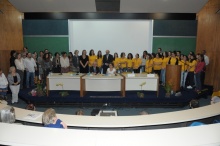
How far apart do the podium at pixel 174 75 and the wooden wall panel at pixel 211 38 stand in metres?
1.95

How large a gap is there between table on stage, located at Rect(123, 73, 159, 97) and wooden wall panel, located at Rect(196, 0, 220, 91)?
2811mm

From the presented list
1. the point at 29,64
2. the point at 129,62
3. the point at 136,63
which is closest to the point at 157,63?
the point at 136,63

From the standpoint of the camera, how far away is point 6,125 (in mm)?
2070

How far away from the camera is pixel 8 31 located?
891 cm

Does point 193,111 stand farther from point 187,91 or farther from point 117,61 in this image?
point 117,61

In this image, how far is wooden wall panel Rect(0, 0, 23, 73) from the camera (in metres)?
8.33

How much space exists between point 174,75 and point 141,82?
119 cm

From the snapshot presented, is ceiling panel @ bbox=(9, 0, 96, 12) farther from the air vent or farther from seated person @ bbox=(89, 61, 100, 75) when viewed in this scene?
seated person @ bbox=(89, 61, 100, 75)

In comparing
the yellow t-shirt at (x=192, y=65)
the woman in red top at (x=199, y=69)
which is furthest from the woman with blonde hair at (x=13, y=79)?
the woman in red top at (x=199, y=69)

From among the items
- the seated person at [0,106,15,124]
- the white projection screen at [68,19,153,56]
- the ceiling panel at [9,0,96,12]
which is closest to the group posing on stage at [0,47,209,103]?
the white projection screen at [68,19,153,56]

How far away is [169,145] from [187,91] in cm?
618

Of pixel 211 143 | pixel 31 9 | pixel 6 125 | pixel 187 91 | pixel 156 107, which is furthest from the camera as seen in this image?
pixel 31 9

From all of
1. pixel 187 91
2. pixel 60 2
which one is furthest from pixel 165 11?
pixel 60 2

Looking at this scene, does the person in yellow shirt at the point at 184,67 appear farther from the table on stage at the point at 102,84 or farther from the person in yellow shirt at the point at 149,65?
the table on stage at the point at 102,84
